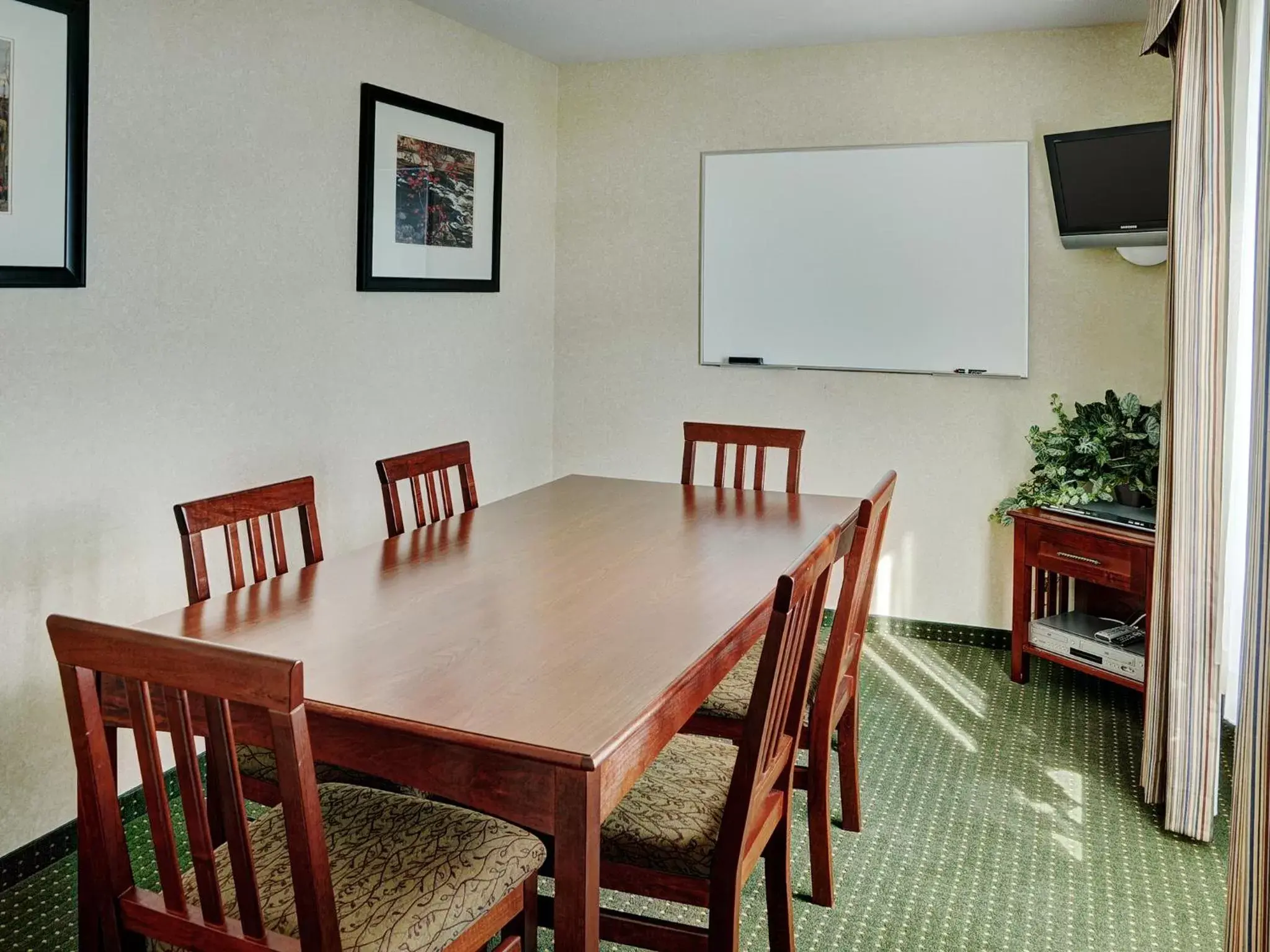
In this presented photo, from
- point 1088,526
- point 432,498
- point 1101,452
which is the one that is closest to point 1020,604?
point 1088,526

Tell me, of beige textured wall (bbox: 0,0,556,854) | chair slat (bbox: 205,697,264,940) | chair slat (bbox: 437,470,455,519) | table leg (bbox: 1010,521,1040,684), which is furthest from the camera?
table leg (bbox: 1010,521,1040,684)

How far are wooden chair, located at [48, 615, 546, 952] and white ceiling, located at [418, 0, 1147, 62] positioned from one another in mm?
3134

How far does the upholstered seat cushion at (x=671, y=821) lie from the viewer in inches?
70.8

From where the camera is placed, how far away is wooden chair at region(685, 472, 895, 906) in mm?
2344

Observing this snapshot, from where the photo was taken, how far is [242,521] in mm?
2307

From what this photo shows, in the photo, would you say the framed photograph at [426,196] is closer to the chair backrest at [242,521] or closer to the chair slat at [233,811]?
the chair backrest at [242,521]

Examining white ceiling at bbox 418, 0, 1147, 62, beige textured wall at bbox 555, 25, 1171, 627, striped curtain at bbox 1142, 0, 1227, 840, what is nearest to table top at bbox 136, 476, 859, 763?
striped curtain at bbox 1142, 0, 1227, 840

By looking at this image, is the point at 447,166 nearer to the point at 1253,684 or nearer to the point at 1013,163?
the point at 1013,163

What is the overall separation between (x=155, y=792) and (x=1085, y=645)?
3.18 m

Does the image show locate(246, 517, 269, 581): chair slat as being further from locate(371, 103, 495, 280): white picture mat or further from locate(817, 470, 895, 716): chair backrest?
locate(371, 103, 495, 280): white picture mat

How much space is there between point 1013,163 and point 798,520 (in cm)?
206

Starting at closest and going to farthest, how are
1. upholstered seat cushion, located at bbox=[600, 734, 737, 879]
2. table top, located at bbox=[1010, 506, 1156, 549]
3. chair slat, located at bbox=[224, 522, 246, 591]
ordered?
upholstered seat cushion, located at bbox=[600, 734, 737, 879], chair slat, located at bbox=[224, 522, 246, 591], table top, located at bbox=[1010, 506, 1156, 549]

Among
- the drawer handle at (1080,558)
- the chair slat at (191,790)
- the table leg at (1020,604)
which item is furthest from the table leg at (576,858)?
the table leg at (1020,604)

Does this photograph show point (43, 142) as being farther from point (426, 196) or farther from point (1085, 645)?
point (1085, 645)
